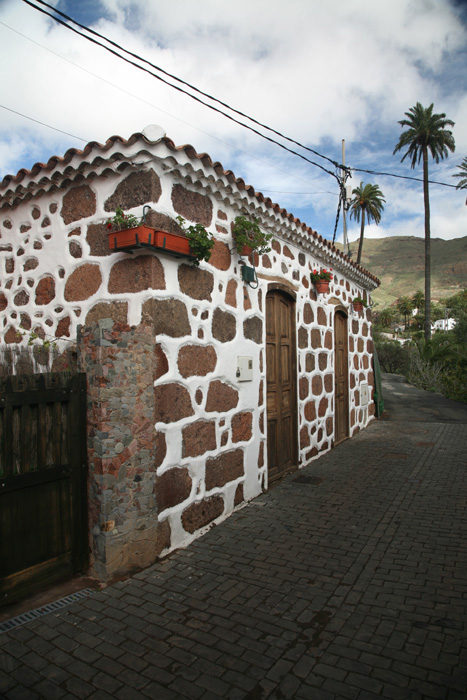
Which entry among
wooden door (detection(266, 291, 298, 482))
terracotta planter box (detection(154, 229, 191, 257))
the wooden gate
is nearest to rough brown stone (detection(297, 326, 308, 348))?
wooden door (detection(266, 291, 298, 482))

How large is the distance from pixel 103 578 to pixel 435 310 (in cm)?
6383

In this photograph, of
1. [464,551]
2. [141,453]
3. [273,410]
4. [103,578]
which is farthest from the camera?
[273,410]

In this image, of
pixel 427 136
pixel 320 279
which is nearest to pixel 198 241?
pixel 320 279

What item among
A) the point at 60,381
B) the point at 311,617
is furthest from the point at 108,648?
the point at 60,381

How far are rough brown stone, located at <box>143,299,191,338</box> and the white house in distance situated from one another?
Answer: 1 cm

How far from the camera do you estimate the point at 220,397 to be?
4461 mm

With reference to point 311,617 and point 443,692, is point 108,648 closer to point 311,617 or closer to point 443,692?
point 311,617

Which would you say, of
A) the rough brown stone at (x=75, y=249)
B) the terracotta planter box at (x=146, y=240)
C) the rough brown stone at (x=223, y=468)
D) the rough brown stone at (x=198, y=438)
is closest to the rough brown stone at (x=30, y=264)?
the rough brown stone at (x=75, y=249)

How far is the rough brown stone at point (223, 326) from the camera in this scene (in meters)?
4.42

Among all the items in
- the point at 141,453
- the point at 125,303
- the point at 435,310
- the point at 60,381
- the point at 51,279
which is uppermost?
the point at 435,310

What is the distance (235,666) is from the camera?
2.37 m

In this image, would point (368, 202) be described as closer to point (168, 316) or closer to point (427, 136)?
point (427, 136)

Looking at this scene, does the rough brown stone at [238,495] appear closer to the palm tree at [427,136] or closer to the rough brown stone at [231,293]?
the rough brown stone at [231,293]

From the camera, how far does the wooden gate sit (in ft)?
9.48
